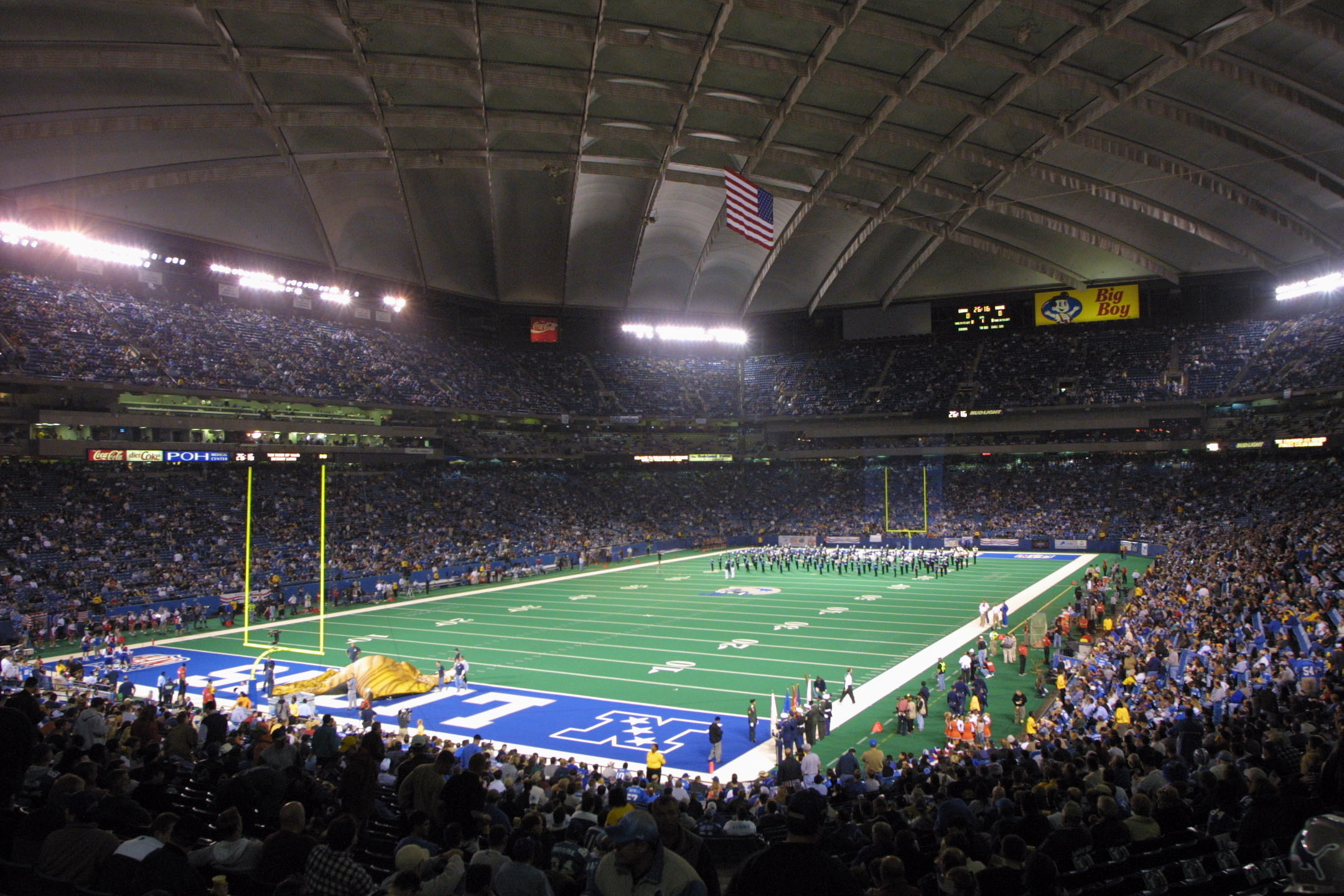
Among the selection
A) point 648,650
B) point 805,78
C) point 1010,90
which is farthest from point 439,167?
point 648,650

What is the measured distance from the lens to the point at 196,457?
124 feet

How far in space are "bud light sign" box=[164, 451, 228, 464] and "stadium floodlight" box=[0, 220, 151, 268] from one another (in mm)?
9343

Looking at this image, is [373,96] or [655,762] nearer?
[655,762]

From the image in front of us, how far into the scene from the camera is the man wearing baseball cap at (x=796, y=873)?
2.89 metres

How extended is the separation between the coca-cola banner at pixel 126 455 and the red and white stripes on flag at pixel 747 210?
1023 inches

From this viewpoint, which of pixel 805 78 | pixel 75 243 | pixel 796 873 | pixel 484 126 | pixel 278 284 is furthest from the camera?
pixel 278 284

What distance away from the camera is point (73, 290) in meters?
38.2

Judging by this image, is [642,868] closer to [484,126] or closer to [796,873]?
[796,873]

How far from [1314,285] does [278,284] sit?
175ft

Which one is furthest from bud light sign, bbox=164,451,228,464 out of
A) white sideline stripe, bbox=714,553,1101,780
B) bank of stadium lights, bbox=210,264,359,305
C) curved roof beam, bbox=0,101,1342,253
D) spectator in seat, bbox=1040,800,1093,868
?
spectator in seat, bbox=1040,800,1093,868

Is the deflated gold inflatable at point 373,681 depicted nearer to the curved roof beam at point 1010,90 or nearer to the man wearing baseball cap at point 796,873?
the man wearing baseball cap at point 796,873

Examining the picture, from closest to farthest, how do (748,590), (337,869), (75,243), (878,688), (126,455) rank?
(337,869) < (878,688) < (126,455) < (748,590) < (75,243)

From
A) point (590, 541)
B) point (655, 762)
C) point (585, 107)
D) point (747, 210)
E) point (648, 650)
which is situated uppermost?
point (585, 107)

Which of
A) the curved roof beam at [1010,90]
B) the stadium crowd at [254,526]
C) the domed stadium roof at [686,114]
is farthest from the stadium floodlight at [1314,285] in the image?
the curved roof beam at [1010,90]
